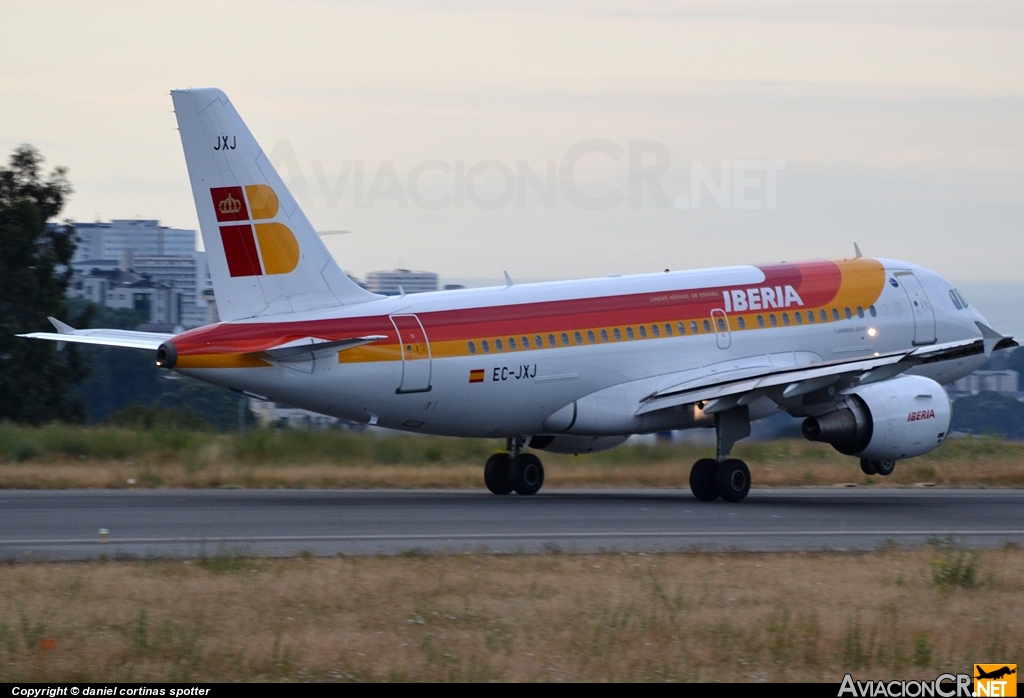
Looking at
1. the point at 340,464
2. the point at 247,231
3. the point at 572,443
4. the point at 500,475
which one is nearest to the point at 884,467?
the point at 572,443

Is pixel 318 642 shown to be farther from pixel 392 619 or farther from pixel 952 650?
pixel 952 650

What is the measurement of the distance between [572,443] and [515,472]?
4.62 ft

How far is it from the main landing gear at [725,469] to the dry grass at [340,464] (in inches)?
143

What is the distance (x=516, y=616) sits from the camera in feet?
43.5

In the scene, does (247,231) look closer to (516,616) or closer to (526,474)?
(526,474)

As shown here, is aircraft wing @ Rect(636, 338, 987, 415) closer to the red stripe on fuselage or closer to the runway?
the red stripe on fuselage

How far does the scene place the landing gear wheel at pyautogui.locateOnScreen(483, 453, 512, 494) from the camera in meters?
28.2

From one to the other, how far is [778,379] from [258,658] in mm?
16303

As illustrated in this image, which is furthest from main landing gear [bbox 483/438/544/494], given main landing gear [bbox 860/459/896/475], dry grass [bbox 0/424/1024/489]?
main landing gear [bbox 860/459/896/475]

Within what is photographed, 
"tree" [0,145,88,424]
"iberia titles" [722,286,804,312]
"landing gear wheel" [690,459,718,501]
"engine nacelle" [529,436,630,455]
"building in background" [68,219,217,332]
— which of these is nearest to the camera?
"landing gear wheel" [690,459,718,501]

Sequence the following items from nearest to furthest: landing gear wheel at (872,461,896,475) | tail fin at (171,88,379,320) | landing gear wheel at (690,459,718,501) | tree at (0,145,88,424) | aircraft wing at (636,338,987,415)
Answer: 1. tail fin at (171,88,379,320)
2. aircraft wing at (636,338,987,415)
3. landing gear wheel at (690,459,718,501)
4. landing gear wheel at (872,461,896,475)
5. tree at (0,145,88,424)

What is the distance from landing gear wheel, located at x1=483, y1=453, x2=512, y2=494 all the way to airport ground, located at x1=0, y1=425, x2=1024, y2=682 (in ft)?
34.6

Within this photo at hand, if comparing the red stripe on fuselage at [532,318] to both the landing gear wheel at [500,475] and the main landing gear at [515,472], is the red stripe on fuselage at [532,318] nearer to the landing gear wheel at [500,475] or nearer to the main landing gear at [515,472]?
the main landing gear at [515,472]

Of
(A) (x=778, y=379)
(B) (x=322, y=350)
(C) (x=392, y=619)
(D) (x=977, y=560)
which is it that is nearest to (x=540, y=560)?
(C) (x=392, y=619)
